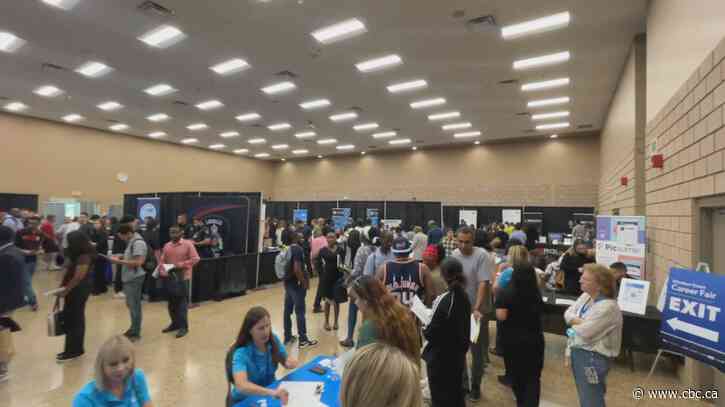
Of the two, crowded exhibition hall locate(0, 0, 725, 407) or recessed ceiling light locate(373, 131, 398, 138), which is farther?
recessed ceiling light locate(373, 131, 398, 138)

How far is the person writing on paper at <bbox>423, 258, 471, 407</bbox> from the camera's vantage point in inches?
95.7

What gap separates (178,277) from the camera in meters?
5.02

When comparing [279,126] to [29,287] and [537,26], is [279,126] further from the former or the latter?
[537,26]

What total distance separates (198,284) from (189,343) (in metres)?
2.14

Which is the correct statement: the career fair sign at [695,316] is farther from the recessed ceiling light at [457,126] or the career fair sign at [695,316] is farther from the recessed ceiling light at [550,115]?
the recessed ceiling light at [457,126]

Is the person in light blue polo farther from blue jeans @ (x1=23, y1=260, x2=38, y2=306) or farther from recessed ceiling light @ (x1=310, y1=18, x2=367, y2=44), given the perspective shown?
recessed ceiling light @ (x1=310, y1=18, x2=367, y2=44)

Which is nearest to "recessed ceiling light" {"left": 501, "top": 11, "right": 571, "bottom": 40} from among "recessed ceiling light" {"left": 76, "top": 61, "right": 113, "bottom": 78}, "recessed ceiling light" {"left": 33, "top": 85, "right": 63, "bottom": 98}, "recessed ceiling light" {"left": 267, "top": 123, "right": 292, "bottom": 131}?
"recessed ceiling light" {"left": 76, "top": 61, "right": 113, "bottom": 78}

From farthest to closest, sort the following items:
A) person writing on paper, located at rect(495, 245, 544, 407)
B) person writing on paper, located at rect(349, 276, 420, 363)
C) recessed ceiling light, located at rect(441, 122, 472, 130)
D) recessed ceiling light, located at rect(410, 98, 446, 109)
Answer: recessed ceiling light, located at rect(441, 122, 472, 130)
recessed ceiling light, located at rect(410, 98, 446, 109)
person writing on paper, located at rect(495, 245, 544, 407)
person writing on paper, located at rect(349, 276, 420, 363)

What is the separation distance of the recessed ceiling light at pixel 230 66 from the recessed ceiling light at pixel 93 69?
2482 mm

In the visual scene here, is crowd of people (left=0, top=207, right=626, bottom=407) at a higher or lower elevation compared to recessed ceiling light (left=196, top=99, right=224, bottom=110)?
lower

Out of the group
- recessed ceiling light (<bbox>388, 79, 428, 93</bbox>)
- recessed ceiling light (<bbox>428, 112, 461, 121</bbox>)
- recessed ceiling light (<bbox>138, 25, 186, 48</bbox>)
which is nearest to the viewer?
recessed ceiling light (<bbox>138, 25, 186, 48</bbox>)

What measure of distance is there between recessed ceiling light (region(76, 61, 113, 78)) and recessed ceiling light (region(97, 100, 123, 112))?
2361 mm

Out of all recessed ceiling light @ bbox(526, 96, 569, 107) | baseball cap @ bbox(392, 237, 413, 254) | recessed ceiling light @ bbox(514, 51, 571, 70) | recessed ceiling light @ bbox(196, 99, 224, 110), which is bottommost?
baseball cap @ bbox(392, 237, 413, 254)

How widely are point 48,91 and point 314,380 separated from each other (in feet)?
39.6
